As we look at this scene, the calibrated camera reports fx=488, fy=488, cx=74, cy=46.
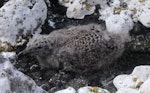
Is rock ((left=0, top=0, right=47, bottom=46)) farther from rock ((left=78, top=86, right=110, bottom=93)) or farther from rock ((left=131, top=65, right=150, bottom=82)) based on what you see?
rock ((left=131, top=65, right=150, bottom=82))

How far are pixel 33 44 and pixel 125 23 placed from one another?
42.2 inches

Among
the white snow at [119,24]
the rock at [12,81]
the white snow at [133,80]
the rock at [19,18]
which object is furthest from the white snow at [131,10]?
the rock at [12,81]

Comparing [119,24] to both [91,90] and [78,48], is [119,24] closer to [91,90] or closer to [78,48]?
[78,48]

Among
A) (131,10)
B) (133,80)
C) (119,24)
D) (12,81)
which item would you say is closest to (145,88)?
(133,80)

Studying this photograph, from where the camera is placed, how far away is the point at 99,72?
499cm

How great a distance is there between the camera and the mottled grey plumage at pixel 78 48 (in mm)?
4840

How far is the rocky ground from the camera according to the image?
4855 mm

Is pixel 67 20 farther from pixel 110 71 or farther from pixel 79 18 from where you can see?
pixel 110 71

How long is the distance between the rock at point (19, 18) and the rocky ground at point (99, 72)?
13cm

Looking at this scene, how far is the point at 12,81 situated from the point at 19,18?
1.65 meters

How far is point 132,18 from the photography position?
541cm

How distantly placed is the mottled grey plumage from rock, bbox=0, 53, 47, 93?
1.11 meters

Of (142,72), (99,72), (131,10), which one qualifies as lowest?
(99,72)

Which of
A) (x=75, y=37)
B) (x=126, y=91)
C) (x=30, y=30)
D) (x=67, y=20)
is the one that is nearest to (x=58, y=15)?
(x=67, y=20)
